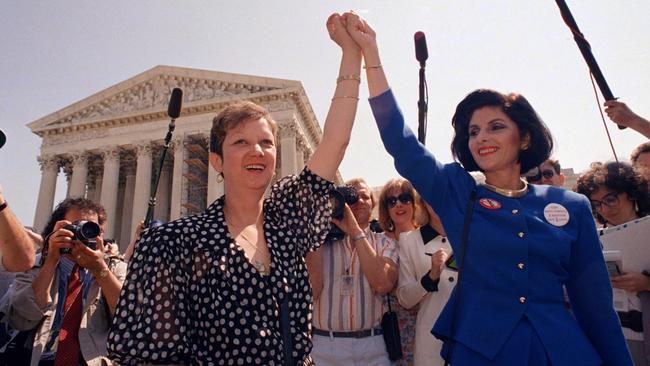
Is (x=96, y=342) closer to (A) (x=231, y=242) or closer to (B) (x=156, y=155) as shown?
(A) (x=231, y=242)

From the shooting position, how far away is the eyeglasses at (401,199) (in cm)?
461

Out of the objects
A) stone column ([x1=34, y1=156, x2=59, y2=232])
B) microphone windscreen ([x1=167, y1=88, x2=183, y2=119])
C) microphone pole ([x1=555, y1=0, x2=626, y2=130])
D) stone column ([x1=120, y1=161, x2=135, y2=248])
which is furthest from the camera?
stone column ([x1=120, y1=161, x2=135, y2=248])

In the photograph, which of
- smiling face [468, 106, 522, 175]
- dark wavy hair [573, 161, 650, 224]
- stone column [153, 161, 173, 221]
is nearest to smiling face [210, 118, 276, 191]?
smiling face [468, 106, 522, 175]

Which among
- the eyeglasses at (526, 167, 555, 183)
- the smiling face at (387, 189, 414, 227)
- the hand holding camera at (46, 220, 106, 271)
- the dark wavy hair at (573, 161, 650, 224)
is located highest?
the eyeglasses at (526, 167, 555, 183)

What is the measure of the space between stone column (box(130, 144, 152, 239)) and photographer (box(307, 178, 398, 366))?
2803cm

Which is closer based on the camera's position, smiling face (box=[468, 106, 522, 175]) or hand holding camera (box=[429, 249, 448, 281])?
smiling face (box=[468, 106, 522, 175])

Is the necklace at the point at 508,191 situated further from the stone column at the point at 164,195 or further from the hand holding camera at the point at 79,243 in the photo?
the stone column at the point at 164,195

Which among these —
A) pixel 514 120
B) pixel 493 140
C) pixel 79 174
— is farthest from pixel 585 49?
pixel 79 174

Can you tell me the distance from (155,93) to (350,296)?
3323cm

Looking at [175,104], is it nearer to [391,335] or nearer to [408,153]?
[391,335]

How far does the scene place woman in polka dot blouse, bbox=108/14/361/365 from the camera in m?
1.60

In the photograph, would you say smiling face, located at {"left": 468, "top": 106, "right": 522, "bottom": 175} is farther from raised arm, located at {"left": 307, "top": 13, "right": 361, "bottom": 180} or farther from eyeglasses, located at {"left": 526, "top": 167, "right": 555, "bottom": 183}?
eyeglasses, located at {"left": 526, "top": 167, "right": 555, "bottom": 183}

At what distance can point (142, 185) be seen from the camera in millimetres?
29938

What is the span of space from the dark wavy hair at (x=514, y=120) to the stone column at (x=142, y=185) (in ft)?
97.6
